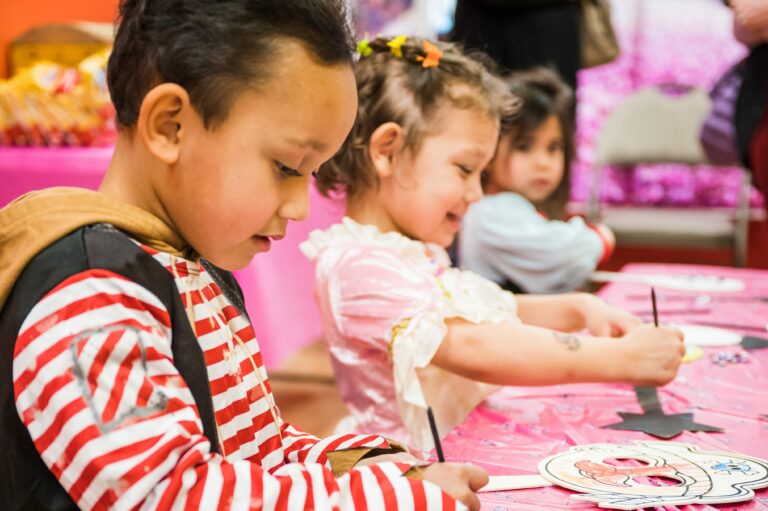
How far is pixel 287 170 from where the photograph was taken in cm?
64

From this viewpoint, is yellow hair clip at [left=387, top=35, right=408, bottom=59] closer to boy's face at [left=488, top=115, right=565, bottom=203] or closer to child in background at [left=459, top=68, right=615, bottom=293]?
child in background at [left=459, top=68, right=615, bottom=293]

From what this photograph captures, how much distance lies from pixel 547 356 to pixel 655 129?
120 inches

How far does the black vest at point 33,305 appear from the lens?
548 mm

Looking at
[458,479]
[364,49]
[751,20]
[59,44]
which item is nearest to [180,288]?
[458,479]

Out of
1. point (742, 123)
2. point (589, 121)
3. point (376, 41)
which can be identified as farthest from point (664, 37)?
point (376, 41)

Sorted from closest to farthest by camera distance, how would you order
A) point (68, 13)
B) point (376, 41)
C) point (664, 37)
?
point (376, 41) < point (68, 13) < point (664, 37)

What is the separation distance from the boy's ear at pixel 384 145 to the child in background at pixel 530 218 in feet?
3.13

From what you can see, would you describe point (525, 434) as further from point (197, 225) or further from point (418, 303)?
point (197, 225)

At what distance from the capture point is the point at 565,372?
1.06 meters

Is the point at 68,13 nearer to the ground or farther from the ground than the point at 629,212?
farther from the ground

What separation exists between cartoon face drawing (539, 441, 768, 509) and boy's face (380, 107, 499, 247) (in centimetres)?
48

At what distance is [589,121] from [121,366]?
424 centimetres

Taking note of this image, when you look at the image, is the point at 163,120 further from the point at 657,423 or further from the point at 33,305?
the point at 657,423

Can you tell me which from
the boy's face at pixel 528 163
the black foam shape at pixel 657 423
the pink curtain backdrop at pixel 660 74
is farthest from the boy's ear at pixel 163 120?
the pink curtain backdrop at pixel 660 74
